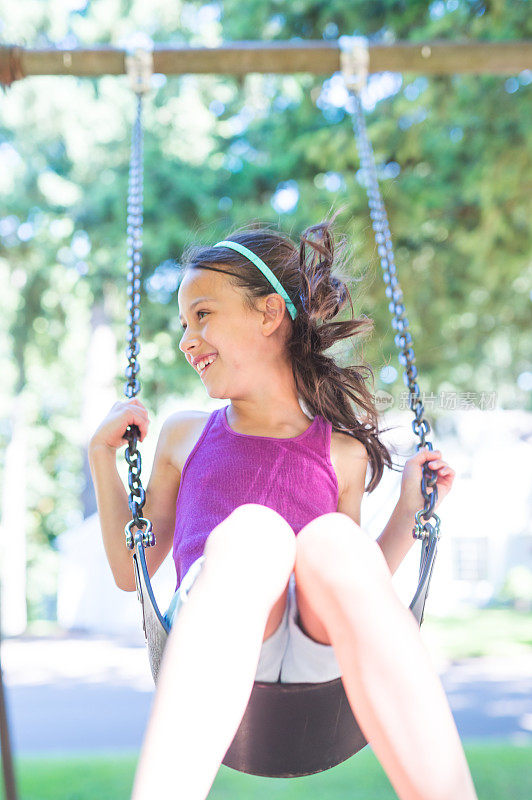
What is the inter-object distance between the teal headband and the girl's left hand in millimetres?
334

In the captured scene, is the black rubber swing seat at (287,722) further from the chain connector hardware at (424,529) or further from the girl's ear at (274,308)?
the girl's ear at (274,308)

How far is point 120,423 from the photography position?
1354 millimetres

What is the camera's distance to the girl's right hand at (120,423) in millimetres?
1350

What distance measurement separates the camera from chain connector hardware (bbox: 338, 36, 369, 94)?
2.11m

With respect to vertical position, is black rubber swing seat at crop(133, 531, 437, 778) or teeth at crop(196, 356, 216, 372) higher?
teeth at crop(196, 356, 216, 372)

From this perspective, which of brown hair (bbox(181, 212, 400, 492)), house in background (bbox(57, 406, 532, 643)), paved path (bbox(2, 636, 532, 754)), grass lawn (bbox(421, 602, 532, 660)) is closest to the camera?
brown hair (bbox(181, 212, 400, 492))

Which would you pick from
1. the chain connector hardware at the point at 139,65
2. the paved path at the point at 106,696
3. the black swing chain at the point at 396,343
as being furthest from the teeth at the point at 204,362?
the paved path at the point at 106,696

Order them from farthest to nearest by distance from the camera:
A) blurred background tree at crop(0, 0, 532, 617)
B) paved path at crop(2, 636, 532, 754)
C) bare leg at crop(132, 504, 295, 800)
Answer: paved path at crop(2, 636, 532, 754) → blurred background tree at crop(0, 0, 532, 617) → bare leg at crop(132, 504, 295, 800)

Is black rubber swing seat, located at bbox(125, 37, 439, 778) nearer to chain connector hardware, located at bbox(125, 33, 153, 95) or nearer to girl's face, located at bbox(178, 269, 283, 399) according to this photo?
girl's face, located at bbox(178, 269, 283, 399)

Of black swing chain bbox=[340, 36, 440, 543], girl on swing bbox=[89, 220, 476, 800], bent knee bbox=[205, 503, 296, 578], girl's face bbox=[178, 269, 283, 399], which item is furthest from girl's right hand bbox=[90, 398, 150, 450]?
black swing chain bbox=[340, 36, 440, 543]

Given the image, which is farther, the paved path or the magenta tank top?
the paved path

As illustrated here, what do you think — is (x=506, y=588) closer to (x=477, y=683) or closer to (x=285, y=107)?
(x=477, y=683)

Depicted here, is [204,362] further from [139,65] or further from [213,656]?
[139,65]

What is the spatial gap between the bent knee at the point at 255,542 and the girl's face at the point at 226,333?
0.37 metres
